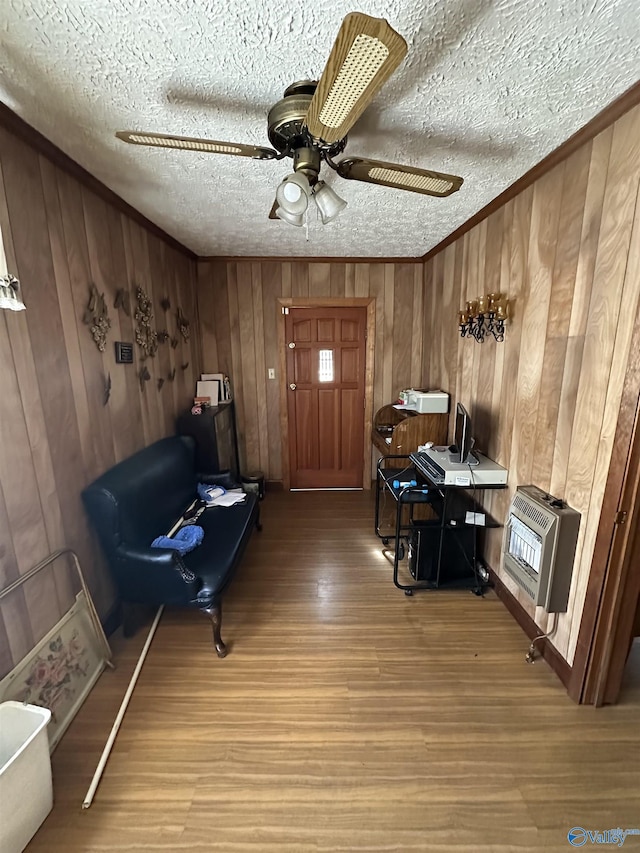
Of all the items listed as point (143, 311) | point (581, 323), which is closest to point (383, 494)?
point (581, 323)

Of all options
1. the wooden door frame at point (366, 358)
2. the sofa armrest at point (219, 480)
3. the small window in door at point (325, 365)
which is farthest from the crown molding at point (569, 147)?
the sofa armrest at point (219, 480)

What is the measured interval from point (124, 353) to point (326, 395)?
2097 millimetres

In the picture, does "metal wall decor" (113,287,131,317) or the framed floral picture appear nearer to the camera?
the framed floral picture

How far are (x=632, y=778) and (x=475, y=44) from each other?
8.49ft

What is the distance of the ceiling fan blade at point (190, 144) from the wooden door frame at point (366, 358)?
2409mm

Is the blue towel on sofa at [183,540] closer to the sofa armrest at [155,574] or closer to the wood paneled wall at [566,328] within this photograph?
the sofa armrest at [155,574]

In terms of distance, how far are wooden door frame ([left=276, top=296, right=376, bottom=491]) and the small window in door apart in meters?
0.36

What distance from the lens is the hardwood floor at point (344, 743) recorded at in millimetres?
1239

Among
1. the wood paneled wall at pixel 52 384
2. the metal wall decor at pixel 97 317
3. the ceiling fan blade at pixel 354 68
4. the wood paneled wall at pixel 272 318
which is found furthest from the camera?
the wood paneled wall at pixel 272 318

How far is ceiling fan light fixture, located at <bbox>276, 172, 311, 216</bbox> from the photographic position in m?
1.24

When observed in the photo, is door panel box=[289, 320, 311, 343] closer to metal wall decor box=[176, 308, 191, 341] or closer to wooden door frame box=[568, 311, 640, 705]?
metal wall decor box=[176, 308, 191, 341]

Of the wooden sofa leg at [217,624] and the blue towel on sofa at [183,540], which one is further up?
the blue towel on sofa at [183,540]

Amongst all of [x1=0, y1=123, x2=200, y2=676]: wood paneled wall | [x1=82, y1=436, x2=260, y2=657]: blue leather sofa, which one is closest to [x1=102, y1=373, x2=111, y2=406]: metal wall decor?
[x1=0, y1=123, x2=200, y2=676]: wood paneled wall
